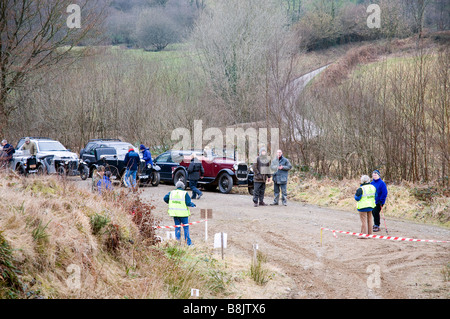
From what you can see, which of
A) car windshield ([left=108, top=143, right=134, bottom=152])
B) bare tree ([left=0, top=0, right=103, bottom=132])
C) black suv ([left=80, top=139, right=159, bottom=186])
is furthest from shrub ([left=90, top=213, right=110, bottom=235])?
bare tree ([left=0, top=0, right=103, bottom=132])

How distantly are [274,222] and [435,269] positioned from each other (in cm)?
532

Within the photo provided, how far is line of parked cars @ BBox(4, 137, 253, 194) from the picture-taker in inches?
787

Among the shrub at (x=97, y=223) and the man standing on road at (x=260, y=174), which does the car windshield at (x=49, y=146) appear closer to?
the man standing on road at (x=260, y=174)

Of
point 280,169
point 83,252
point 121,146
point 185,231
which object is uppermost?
point 121,146

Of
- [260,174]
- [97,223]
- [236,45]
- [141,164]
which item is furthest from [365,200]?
[236,45]

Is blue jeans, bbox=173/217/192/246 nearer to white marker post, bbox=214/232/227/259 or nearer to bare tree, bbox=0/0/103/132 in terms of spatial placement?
white marker post, bbox=214/232/227/259

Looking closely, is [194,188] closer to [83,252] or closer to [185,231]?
[185,231]

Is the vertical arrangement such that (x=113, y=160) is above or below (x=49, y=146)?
A: below

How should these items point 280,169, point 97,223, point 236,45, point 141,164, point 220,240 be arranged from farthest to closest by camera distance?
1. point 236,45
2. point 141,164
3. point 280,169
4. point 220,240
5. point 97,223

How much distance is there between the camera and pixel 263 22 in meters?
35.7

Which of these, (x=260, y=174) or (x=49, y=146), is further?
(x=49, y=146)

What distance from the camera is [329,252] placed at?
11.0 m

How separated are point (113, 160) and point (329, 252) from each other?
13187 millimetres

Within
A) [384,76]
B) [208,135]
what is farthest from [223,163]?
[208,135]
